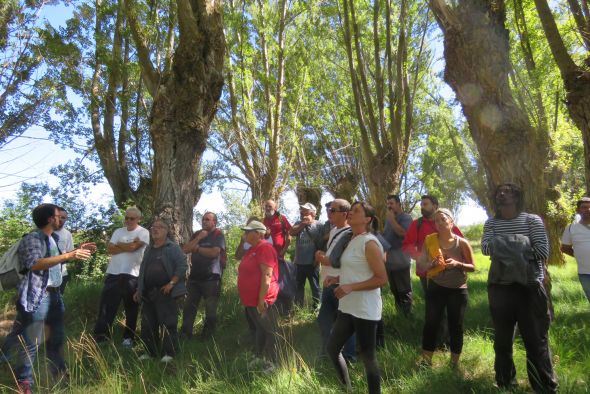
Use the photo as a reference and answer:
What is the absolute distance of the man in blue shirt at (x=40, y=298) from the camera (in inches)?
152

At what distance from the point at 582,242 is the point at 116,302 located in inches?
228

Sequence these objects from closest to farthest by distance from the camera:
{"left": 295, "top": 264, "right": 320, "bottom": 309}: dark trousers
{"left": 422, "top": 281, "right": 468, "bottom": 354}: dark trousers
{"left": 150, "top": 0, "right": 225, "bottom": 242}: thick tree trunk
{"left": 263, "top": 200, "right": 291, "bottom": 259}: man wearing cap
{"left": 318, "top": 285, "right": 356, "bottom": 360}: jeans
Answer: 1. {"left": 422, "top": 281, "right": 468, "bottom": 354}: dark trousers
2. {"left": 318, "top": 285, "right": 356, "bottom": 360}: jeans
3. {"left": 295, "top": 264, "right": 320, "bottom": 309}: dark trousers
4. {"left": 263, "top": 200, "right": 291, "bottom": 259}: man wearing cap
5. {"left": 150, "top": 0, "right": 225, "bottom": 242}: thick tree trunk

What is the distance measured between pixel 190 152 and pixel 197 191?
2.96 ft

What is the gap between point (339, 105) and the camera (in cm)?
1773

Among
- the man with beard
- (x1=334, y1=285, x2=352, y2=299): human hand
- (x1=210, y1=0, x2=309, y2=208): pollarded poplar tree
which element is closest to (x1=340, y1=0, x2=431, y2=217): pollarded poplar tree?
(x1=210, y1=0, x2=309, y2=208): pollarded poplar tree

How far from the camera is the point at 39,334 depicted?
12.9 ft

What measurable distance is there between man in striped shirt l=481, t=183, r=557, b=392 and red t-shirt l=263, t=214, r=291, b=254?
364cm

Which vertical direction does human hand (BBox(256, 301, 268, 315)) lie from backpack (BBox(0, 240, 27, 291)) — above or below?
below

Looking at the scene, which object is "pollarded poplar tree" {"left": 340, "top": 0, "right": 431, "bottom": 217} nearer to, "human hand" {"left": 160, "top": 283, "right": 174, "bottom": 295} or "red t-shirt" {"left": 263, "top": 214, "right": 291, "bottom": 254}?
"red t-shirt" {"left": 263, "top": 214, "right": 291, "bottom": 254}

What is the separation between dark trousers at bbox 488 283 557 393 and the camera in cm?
326

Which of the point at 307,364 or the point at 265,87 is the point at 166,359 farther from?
the point at 265,87

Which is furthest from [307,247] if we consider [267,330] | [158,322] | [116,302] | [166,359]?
[116,302]

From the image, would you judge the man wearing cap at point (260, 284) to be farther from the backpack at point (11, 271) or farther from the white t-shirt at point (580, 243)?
the white t-shirt at point (580, 243)

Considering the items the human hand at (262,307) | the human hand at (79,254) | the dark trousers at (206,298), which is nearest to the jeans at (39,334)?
the human hand at (79,254)
